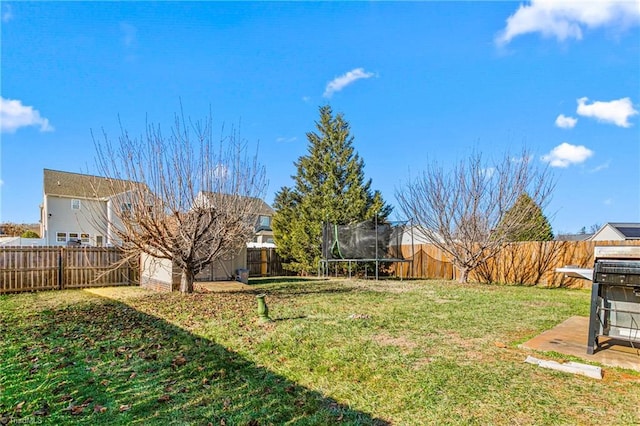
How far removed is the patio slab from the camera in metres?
3.25

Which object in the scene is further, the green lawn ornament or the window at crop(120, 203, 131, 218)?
the window at crop(120, 203, 131, 218)

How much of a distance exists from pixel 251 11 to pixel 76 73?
168 inches

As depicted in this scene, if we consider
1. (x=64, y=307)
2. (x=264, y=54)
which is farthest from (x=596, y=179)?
(x=64, y=307)

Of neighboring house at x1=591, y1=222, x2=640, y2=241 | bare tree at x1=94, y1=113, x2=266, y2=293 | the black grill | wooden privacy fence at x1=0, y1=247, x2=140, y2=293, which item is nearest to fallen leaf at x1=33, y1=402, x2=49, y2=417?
the black grill

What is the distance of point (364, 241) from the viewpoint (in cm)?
1316

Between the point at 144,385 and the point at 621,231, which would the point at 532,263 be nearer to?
the point at 621,231

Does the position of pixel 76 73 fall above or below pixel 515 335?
above

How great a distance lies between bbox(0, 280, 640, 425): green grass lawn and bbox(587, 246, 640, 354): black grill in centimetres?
61

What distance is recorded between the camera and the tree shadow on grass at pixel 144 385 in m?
2.42

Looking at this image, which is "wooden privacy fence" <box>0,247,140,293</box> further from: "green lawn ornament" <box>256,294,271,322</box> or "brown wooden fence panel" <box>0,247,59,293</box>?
"green lawn ornament" <box>256,294,271,322</box>

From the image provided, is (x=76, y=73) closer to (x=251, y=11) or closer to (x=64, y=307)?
(x=251, y=11)

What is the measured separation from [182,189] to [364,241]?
7.53 metres

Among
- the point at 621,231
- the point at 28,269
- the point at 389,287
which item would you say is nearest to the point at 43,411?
the point at 389,287

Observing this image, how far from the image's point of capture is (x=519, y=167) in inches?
429
